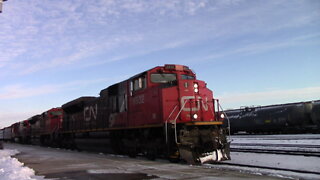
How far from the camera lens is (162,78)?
11.8 meters

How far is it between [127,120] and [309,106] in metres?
20.3

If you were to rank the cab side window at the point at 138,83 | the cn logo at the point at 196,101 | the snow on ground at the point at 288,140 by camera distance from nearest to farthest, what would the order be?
the cn logo at the point at 196,101 → the cab side window at the point at 138,83 → the snow on ground at the point at 288,140

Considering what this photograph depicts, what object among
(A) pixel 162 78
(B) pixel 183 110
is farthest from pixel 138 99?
(B) pixel 183 110

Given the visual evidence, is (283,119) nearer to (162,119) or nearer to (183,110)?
(183,110)

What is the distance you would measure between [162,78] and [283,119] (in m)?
20.2

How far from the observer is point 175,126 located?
9844mm

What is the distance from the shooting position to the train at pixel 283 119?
86.6ft

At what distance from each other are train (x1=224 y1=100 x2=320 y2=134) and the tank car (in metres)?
16.8

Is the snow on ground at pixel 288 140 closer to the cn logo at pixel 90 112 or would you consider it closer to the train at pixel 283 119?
the train at pixel 283 119

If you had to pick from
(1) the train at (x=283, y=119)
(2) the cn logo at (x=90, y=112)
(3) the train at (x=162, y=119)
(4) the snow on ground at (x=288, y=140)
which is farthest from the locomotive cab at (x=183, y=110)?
(1) the train at (x=283, y=119)

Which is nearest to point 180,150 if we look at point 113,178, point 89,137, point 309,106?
point 113,178

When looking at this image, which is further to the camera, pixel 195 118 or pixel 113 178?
pixel 195 118

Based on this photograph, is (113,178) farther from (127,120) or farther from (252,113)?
(252,113)

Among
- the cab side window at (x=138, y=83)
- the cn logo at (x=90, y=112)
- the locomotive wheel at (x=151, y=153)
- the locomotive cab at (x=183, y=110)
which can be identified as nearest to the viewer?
the locomotive cab at (x=183, y=110)
